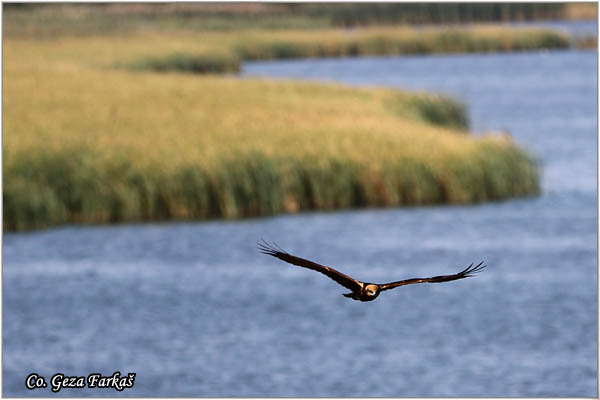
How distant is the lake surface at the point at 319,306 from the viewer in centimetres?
1538

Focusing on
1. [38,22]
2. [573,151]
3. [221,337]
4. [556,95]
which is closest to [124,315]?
[221,337]

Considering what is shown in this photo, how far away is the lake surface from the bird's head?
11001 mm

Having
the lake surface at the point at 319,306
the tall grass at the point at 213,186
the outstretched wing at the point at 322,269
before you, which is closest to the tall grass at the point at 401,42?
the lake surface at the point at 319,306

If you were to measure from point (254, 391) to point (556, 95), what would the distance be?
3685 centimetres

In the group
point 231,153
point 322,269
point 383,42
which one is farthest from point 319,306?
point 383,42

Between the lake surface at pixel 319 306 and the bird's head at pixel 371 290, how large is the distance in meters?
11.0

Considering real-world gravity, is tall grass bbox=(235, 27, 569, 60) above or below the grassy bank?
below

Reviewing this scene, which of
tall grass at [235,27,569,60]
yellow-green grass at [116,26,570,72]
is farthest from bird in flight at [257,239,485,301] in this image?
tall grass at [235,27,569,60]

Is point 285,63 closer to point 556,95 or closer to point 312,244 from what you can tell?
point 556,95

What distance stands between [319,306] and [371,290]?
1558 cm

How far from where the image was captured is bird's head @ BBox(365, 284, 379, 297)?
3.58 meters

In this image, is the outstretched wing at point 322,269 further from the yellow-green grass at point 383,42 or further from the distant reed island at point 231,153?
the yellow-green grass at point 383,42

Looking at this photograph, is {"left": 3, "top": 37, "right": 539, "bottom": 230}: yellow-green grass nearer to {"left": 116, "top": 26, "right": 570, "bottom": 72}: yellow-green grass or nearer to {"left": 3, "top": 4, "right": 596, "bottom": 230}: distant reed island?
{"left": 3, "top": 4, "right": 596, "bottom": 230}: distant reed island

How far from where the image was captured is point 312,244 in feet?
72.7
